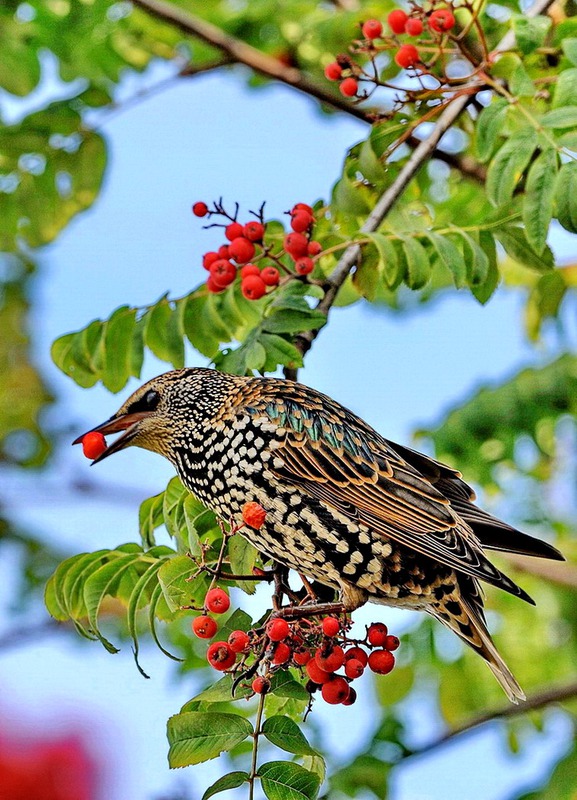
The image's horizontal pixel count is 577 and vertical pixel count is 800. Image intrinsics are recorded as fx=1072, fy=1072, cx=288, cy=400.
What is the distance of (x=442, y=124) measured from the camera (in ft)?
12.5

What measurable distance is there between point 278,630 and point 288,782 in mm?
386

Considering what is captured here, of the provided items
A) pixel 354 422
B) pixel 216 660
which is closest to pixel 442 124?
pixel 354 422

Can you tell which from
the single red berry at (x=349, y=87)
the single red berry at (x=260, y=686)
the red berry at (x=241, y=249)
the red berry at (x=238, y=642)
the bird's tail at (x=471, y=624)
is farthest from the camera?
the single red berry at (x=349, y=87)

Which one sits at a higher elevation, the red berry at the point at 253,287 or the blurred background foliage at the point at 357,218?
the red berry at the point at 253,287

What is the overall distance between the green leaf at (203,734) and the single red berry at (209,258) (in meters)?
1.56

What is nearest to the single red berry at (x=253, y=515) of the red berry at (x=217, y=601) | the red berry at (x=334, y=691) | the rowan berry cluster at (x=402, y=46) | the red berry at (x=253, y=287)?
the red berry at (x=217, y=601)

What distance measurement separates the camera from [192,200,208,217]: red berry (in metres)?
3.59

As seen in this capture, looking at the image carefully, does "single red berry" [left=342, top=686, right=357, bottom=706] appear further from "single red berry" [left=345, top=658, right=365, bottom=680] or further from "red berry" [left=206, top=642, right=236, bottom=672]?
"red berry" [left=206, top=642, right=236, bottom=672]

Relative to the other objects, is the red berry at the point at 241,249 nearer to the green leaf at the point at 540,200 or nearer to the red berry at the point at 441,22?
the green leaf at the point at 540,200

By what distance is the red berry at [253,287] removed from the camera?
3420mm

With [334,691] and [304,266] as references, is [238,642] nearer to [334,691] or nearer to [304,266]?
[334,691]

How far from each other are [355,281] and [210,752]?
1600mm

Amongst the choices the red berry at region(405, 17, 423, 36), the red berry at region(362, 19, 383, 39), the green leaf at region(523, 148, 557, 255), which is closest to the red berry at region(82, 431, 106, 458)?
the green leaf at region(523, 148, 557, 255)

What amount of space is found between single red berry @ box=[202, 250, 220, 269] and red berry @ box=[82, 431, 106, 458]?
2.44 ft
